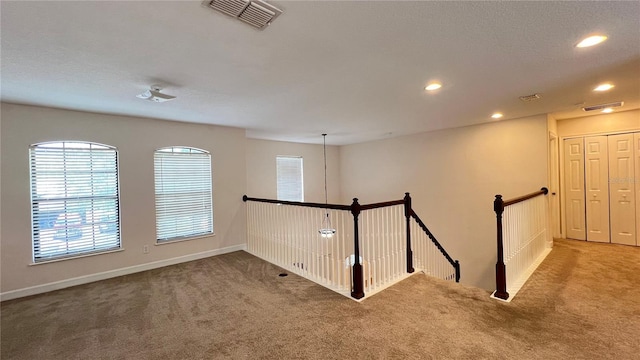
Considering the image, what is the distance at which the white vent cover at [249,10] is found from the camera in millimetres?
1537

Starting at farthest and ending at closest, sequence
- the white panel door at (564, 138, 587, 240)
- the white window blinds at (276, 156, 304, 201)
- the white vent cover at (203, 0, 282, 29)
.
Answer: the white window blinds at (276, 156, 304, 201)
the white panel door at (564, 138, 587, 240)
the white vent cover at (203, 0, 282, 29)

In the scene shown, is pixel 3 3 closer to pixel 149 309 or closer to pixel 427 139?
pixel 149 309

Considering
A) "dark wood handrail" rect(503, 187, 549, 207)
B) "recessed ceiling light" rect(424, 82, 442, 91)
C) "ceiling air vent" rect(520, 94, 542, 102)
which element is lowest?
"dark wood handrail" rect(503, 187, 549, 207)

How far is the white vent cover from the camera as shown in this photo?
5.04 ft

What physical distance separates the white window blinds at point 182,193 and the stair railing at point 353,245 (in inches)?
47.3

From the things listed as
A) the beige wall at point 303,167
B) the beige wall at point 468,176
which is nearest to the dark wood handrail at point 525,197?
the beige wall at point 468,176

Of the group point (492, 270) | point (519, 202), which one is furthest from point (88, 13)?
point (492, 270)

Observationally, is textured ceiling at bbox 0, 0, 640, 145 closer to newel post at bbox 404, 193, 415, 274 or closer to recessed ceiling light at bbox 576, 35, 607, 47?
recessed ceiling light at bbox 576, 35, 607, 47

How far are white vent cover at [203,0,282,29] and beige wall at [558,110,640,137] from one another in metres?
6.28

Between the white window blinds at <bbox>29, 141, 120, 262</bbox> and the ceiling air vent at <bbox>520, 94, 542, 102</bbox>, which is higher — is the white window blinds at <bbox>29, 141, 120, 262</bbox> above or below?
below

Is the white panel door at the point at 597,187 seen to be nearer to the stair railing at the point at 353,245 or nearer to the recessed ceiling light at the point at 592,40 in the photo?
the stair railing at the point at 353,245

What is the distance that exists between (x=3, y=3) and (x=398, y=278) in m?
4.14

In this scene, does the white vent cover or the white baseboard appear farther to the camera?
the white baseboard

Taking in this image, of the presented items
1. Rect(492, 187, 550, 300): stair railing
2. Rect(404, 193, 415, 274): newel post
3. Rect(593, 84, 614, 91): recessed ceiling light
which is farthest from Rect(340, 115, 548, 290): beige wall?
Rect(404, 193, 415, 274): newel post
